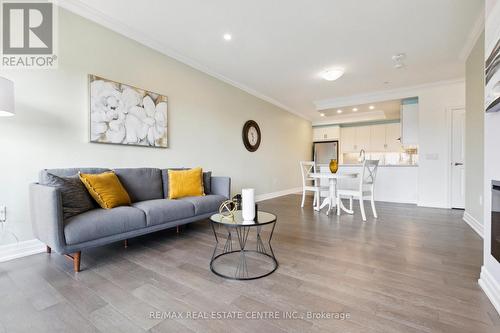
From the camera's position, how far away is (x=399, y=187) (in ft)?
17.3

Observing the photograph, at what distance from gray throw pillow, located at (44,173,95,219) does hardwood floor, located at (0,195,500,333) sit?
0.47 meters

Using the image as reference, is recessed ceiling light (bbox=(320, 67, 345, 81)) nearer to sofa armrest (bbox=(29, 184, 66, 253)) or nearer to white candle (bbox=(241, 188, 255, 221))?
white candle (bbox=(241, 188, 255, 221))

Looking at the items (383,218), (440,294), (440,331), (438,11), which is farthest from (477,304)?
(438,11)

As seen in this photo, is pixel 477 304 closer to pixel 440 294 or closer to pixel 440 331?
pixel 440 294

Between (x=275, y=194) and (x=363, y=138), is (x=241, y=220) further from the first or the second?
(x=363, y=138)

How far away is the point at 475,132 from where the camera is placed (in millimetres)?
3125

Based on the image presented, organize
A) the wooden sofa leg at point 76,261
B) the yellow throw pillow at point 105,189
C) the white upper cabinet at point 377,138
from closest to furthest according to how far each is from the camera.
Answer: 1. the wooden sofa leg at point 76,261
2. the yellow throw pillow at point 105,189
3. the white upper cabinet at point 377,138

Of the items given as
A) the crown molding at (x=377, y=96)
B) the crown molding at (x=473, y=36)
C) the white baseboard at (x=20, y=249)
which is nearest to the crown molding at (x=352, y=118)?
the crown molding at (x=377, y=96)

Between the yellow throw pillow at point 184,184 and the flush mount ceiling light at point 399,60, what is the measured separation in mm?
3564

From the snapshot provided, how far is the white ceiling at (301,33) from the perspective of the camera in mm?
2539

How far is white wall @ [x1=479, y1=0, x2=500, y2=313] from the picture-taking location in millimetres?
1485

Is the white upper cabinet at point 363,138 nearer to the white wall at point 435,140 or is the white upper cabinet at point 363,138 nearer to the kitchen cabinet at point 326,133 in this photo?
the kitchen cabinet at point 326,133

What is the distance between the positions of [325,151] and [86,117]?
23.1ft

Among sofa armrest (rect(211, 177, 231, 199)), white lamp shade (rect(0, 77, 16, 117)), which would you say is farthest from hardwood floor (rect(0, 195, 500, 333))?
white lamp shade (rect(0, 77, 16, 117))
